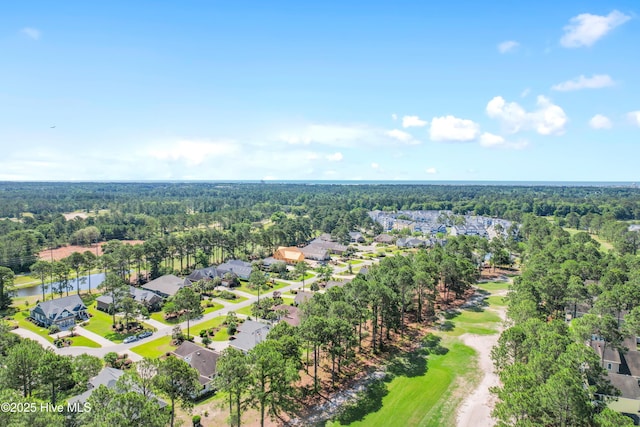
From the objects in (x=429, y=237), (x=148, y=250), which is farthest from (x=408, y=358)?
(x=429, y=237)

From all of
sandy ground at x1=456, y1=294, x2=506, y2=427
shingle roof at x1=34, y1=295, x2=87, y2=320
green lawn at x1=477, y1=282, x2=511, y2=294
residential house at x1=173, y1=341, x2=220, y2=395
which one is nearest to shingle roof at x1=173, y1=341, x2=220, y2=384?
residential house at x1=173, y1=341, x2=220, y2=395

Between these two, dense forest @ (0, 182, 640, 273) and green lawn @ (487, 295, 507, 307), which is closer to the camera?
green lawn @ (487, 295, 507, 307)

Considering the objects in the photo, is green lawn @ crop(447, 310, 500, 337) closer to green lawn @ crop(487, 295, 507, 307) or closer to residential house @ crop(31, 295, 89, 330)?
green lawn @ crop(487, 295, 507, 307)

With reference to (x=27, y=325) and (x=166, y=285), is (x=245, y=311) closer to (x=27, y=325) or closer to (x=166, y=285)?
(x=166, y=285)

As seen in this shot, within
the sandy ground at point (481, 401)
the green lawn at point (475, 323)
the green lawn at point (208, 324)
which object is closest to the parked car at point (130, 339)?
the green lawn at point (208, 324)

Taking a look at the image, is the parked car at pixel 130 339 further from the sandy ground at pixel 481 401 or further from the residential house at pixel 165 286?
the sandy ground at pixel 481 401

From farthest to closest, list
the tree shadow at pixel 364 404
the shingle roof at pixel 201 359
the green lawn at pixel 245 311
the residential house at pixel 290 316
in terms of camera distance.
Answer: the green lawn at pixel 245 311
the residential house at pixel 290 316
the shingle roof at pixel 201 359
the tree shadow at pixel 364 404
